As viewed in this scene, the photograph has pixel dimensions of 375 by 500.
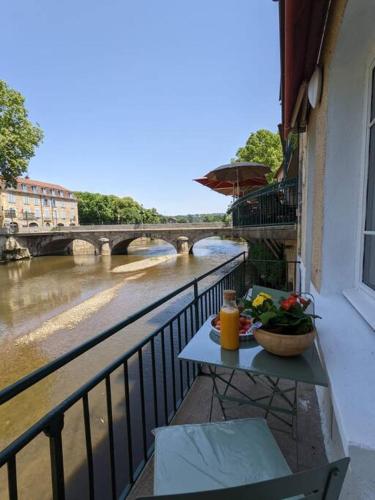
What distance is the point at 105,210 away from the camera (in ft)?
167

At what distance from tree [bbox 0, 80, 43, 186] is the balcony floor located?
24662 mm

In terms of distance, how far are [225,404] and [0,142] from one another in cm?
2482

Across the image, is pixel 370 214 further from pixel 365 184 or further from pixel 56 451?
pixel 56 451

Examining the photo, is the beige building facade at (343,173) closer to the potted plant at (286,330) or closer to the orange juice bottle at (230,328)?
the potted plant at (286,330)

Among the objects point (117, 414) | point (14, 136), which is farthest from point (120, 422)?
point (14, 136)

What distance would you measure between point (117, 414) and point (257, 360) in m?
4.02

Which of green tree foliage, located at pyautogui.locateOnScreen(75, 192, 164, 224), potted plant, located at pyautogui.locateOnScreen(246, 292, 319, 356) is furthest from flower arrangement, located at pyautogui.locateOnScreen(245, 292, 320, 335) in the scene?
green tree foliage, located at pyautogui.locateOnScreen(75, 192, 164, 224)

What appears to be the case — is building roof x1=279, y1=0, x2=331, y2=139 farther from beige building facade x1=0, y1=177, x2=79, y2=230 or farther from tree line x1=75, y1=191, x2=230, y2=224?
tree line x1=75, y1=191, x2=230, y2=224

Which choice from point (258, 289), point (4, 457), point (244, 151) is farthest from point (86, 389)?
point (244, 151)

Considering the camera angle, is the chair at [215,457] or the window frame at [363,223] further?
the window frame at [363,223]

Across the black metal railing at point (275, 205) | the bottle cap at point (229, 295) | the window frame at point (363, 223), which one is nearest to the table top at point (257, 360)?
the bottle cap at point (229, 295)

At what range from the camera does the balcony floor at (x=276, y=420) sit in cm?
163

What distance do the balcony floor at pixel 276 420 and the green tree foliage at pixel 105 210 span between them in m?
50.2

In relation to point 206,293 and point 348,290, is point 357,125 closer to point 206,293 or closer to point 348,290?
point 348,290
